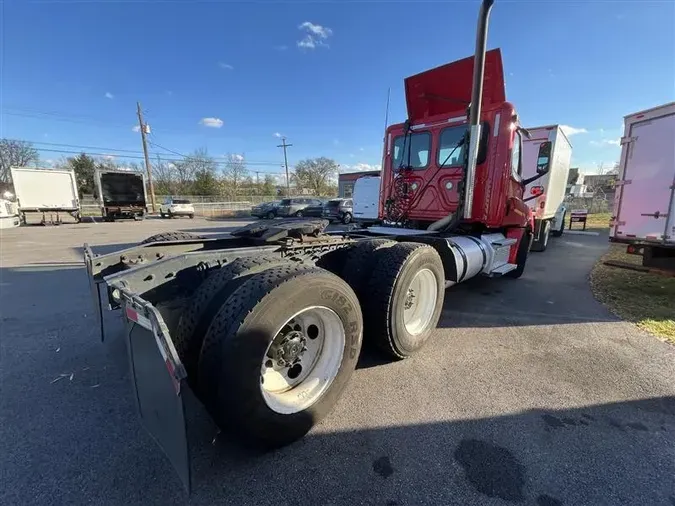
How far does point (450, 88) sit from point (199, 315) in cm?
534

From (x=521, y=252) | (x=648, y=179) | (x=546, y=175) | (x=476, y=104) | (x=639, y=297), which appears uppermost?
(x=476, y=104)

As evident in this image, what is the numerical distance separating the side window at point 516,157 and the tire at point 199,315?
15.7ft

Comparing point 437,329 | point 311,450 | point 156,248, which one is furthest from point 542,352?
point 156,248

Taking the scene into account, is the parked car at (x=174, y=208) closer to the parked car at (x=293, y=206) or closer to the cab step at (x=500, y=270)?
the parked car at (x=293, y=206)

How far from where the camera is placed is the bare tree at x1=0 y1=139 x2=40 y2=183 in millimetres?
50031

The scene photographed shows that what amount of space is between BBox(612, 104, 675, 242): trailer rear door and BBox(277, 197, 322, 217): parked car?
20.5 m

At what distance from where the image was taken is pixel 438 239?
425 centimetres

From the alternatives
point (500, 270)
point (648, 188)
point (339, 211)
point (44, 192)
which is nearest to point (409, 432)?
point (500, 270)

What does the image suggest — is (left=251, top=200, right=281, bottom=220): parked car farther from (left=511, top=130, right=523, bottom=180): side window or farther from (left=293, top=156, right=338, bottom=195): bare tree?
(left=293, top=156, right=338, bottom=195): bare tree

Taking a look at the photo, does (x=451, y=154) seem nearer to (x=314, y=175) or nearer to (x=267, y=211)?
(x=267, y=211)

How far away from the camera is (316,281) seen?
2.21 m

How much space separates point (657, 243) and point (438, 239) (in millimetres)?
4197

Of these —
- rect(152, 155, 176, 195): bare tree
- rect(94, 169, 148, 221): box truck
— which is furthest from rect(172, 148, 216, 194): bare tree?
rect(94, 169, 148, 221): box truck

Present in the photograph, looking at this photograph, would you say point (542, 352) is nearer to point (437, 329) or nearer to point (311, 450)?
point (437, 329)
